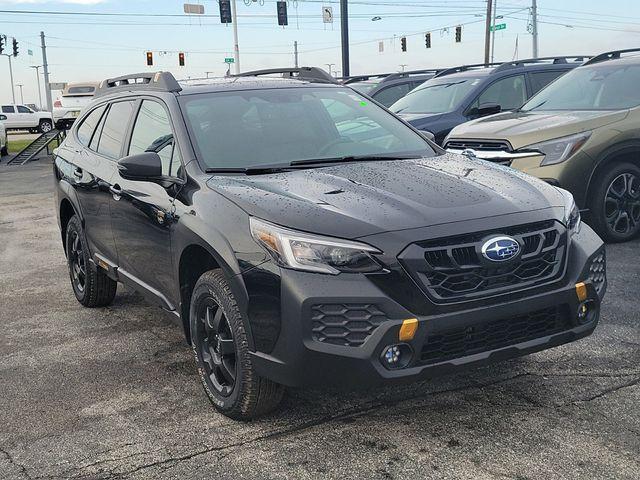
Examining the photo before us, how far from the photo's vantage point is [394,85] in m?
13.8

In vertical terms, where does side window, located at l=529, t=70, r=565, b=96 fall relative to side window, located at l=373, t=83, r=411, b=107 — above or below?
above

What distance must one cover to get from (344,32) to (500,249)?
23063mm

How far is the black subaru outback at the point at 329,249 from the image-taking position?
3.12 meters

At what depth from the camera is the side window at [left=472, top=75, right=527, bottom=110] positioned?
33.9 ft

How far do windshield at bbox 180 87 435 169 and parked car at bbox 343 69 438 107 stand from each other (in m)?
8.39

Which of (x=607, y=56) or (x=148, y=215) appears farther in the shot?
(x=607, y=56)

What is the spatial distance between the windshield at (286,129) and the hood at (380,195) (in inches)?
11.0

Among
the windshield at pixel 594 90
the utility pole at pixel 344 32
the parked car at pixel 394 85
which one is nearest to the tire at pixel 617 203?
the windshield at pixel 594 90

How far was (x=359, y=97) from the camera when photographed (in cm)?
515

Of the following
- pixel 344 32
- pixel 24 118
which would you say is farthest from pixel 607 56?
pixel 24 118

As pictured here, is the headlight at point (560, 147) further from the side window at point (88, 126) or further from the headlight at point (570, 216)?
the side window at point (88, 126)

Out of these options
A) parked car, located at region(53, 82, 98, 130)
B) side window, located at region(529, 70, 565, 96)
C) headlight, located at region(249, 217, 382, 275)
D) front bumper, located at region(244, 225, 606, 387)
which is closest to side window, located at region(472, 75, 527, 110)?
side window, located at region(529, 70, 565, 96)

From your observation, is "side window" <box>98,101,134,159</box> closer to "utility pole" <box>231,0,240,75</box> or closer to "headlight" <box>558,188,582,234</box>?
"headlight" <box>558,188,582,234</box>

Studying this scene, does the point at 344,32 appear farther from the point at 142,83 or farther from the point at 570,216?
the point at 570,216
